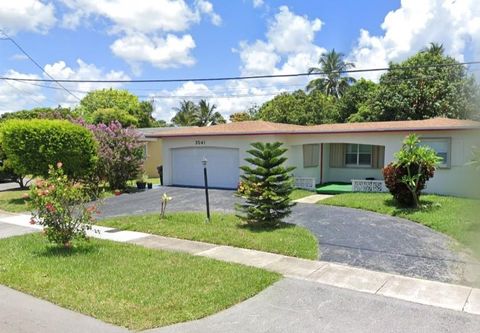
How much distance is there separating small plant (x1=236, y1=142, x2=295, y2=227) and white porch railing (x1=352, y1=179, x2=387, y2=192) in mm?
7069

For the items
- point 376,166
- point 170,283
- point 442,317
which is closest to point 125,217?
point 170,283

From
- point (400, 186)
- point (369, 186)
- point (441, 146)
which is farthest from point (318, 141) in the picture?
point (400, 186)

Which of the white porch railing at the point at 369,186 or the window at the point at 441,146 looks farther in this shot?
the white porch railing at the point at 369,186

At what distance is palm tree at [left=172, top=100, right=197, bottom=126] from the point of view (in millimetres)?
50281

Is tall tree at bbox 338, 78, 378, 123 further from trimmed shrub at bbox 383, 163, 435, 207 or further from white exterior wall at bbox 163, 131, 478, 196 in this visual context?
trimmed shrub at bbox 383, 163, 435, 207

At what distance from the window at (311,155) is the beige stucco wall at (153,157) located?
40.4 ft

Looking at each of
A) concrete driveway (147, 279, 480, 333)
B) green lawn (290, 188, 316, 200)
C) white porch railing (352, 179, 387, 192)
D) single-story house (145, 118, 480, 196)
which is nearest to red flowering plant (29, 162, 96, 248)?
concrete driveway (147, 279, 480, 333)

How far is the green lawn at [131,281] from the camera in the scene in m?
5.92

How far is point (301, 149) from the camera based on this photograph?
2056 cm

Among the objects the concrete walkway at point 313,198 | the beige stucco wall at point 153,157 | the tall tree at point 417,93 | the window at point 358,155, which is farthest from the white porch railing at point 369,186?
the beige stucco wall at point 153,157

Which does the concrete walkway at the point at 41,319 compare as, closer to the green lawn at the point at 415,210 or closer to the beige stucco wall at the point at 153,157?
the green lawn at the point at 415,210

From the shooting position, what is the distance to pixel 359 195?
1673 cm

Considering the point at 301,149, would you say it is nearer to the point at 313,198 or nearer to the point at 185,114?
the point at 313,198

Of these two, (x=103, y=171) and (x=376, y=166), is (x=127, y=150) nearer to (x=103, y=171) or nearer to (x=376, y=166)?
(x=103, y=171)
